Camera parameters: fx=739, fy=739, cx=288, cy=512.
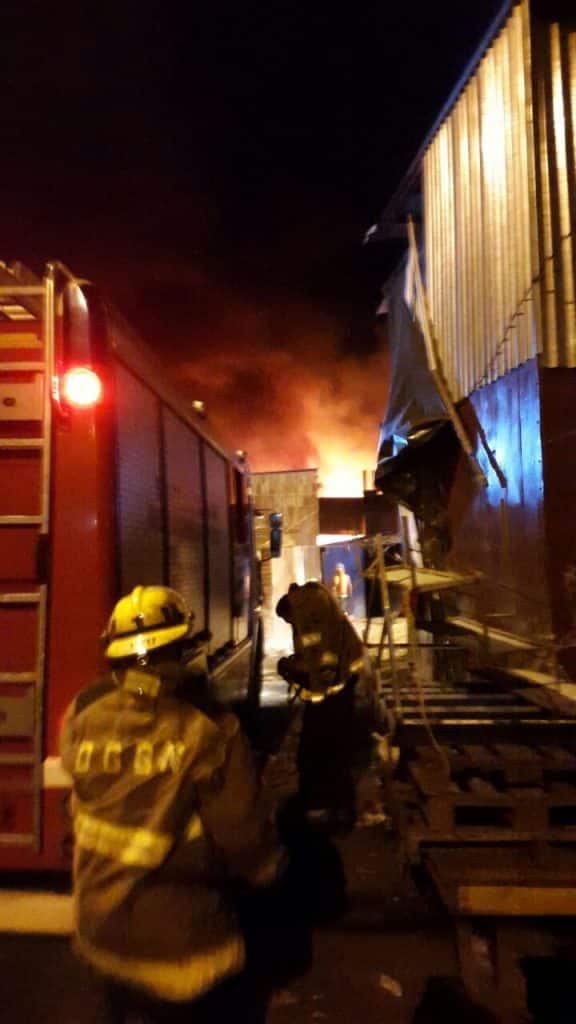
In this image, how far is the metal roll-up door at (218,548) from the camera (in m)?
5.83

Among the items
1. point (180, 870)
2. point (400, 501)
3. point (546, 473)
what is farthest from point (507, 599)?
point (180, 870)

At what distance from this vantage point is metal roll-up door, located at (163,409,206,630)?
4449 mm

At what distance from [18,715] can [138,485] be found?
1.19 metres

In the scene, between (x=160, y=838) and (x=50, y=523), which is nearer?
(x=160, y=838)

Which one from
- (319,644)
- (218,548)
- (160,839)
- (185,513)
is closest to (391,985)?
(160,839)

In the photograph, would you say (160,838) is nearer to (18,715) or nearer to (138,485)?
(18,715)

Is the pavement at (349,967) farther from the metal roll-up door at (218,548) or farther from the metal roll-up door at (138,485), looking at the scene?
the metal roll-up door at (218,548)

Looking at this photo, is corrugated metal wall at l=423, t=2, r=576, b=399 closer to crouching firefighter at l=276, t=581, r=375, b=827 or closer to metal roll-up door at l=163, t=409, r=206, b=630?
crouching firefighter at l=276, t=581, r=375, b=827

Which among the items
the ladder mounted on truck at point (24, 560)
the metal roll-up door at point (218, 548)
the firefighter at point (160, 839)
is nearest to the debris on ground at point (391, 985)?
the firefighter at point (160, 839)

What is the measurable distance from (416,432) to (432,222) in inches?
107

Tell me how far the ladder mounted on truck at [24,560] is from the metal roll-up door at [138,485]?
1.11 feet

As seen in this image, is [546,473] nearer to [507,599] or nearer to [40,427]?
[507,599]

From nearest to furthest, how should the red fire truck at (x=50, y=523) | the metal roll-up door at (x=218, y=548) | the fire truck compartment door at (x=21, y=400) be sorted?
1. the red fire truck at (x=50, y=523)
2. the fire truck compartment door at (x=21, y=400)
3. the metal roll-up door at (x=218, y=548)

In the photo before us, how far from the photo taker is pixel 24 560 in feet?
10.4
